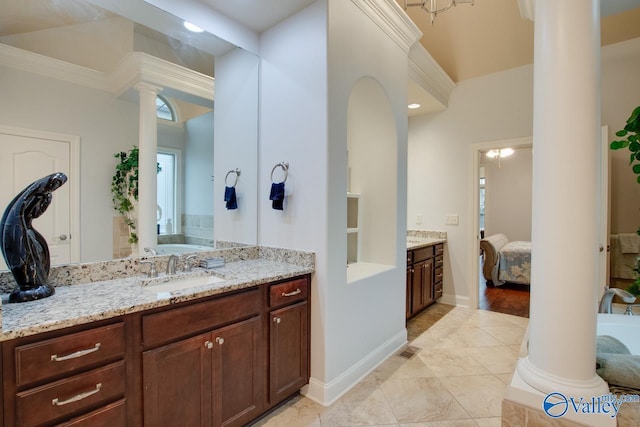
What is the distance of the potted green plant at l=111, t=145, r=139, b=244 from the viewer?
1864 millimetres

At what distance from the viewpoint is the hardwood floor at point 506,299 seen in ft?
12.9

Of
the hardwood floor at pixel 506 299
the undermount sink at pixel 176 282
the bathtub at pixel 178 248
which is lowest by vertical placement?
the hardwood floor at pixel 506 299

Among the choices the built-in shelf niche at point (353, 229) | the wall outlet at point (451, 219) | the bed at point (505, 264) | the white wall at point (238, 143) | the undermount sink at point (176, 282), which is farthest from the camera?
the bed at point (505, 264)

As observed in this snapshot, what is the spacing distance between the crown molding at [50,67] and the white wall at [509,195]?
7.28 m

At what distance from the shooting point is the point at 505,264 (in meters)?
5.01

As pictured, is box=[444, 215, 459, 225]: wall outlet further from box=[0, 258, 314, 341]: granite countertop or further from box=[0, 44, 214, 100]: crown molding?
box=[0, 44, 214, 100]: crown molding

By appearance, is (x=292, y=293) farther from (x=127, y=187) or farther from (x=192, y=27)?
(x=192, y=27)

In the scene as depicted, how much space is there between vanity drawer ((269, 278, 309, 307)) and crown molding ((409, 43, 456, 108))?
8.12 ft

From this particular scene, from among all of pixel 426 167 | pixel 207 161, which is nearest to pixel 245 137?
pixel 207 161

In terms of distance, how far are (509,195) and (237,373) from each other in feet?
24.8

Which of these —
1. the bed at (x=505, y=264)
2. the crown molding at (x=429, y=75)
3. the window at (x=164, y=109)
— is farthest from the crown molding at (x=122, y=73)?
the bed at (x=505, y=264)

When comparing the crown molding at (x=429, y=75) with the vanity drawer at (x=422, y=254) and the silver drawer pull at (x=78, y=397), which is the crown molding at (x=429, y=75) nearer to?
the vanity drawer at (x=422, y=254)

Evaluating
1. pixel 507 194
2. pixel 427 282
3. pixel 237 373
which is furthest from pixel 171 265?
pixel 507 194

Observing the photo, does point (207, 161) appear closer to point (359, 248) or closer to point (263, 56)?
point (263, 56)
